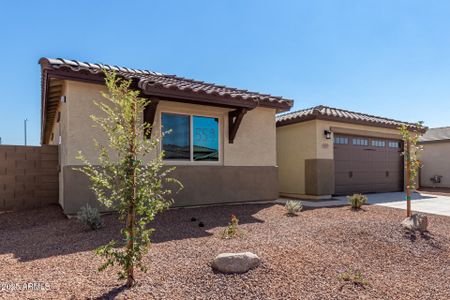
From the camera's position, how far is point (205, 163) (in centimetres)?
891

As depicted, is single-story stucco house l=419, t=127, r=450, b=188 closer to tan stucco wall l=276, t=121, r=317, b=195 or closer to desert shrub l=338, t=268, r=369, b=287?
tan stucco wall l=276, t=121, r=317, b=195

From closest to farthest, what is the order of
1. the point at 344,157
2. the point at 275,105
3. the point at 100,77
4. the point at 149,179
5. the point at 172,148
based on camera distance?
the point at 149,179 → the point at 100,77 → the point at 172,148 → the point at 275,105 → the point at 344,157

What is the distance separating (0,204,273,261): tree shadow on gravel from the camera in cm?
498

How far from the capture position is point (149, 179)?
3451 mm

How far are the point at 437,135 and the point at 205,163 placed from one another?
2026 centimetres

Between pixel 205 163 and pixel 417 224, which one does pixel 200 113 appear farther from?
pixel 417 224

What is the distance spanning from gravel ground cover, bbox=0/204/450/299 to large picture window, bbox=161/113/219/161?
2075 millimetres

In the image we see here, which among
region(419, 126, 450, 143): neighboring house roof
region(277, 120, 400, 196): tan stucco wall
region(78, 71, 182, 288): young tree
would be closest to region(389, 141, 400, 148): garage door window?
region(277, 120, 400, 196): tan stucco wall

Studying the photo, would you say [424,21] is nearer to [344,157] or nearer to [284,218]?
[344,157]

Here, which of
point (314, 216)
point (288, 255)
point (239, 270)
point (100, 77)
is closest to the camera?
point (239, 270)

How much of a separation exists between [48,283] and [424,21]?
12791 millimetres

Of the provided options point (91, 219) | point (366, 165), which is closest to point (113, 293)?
point (91, 219)

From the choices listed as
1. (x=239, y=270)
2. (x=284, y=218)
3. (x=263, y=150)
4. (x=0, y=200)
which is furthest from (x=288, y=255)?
(x=0, y=200)

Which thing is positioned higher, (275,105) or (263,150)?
(275,105)
